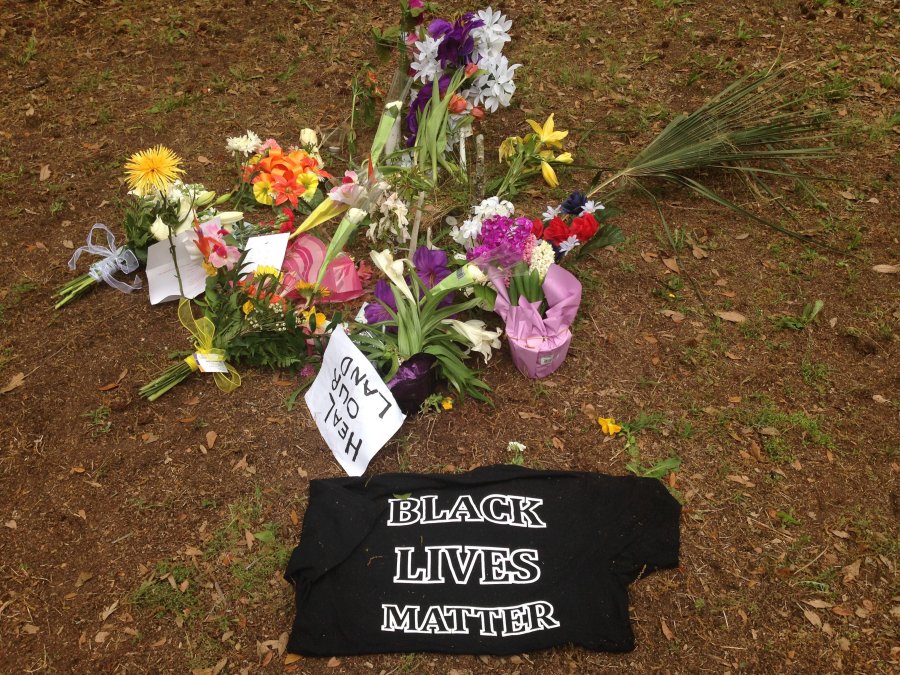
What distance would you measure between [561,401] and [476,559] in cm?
68

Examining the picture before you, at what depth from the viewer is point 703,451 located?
7.52 feet

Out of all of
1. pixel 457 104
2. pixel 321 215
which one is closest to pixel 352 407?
pixel 321 215

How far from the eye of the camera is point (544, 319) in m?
2.39

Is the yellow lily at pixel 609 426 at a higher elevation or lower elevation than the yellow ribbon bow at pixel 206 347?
lower

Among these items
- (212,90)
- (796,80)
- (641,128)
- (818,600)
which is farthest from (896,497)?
(212,90)

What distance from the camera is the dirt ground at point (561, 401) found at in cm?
195

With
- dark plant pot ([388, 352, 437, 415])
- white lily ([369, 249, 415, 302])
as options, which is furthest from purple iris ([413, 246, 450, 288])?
dark plant pot ([388, 352, 437, 415])

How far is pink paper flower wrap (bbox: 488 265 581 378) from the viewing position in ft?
7.59

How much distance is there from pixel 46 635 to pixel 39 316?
1.32m

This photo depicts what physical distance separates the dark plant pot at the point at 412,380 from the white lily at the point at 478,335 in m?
0.14

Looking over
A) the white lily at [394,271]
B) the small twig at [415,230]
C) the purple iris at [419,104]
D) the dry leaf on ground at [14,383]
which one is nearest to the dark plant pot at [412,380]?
the white lily at [394,271]

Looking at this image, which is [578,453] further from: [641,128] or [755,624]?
[641,128]

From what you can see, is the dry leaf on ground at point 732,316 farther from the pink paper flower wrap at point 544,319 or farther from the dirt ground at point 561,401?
the pink paper flower wrap at point 544,319

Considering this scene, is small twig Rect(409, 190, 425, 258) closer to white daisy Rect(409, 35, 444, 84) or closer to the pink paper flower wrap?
the pink paper flower wrap
